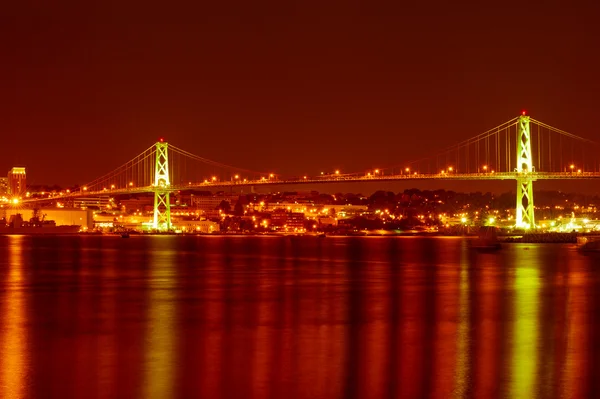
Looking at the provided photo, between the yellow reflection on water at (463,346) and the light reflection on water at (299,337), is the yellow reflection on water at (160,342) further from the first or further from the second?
the yellow reflection on water at (463,346)

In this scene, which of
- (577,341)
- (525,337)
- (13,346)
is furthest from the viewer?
(525,337)

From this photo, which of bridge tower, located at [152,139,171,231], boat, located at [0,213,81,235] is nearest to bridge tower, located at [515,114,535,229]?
bridge tower, located at [152,139,171,231]

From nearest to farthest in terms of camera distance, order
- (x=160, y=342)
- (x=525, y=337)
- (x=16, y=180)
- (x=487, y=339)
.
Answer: (x=160, y=342), (x=487, y=339), (x=525, y=337), (x=16, y=180)

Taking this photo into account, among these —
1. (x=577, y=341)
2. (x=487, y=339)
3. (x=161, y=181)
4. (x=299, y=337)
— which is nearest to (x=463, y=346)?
(x=487, y=339)

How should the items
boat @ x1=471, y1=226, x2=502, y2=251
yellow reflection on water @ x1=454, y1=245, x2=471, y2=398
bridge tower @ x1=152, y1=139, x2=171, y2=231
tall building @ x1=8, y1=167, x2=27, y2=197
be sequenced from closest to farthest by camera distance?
yellow reflection on water @ x1=454, y1=245, x2=471, y2=398 → boat @ x1=471, y1=226, x2=502, y2=251 → bridge tower @ x1=152, y1=139, x2=171, y2=231 → tall building @ x1=8, y1=167, x2=27, y2=197

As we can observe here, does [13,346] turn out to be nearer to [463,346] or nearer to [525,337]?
[463,346]

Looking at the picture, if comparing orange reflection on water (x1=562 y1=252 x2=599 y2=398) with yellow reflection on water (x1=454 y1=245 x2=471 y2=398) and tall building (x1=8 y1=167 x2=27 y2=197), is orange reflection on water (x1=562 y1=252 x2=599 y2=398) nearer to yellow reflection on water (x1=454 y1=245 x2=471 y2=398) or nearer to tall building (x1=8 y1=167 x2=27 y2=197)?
yellow reflection on water (x1=454 y1=245 x2=471 y2=398)

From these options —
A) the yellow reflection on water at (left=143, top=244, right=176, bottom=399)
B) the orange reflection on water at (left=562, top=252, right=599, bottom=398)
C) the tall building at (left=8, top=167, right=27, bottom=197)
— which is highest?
the tall building at (left=8, top=167, right=27, bottom=197)
